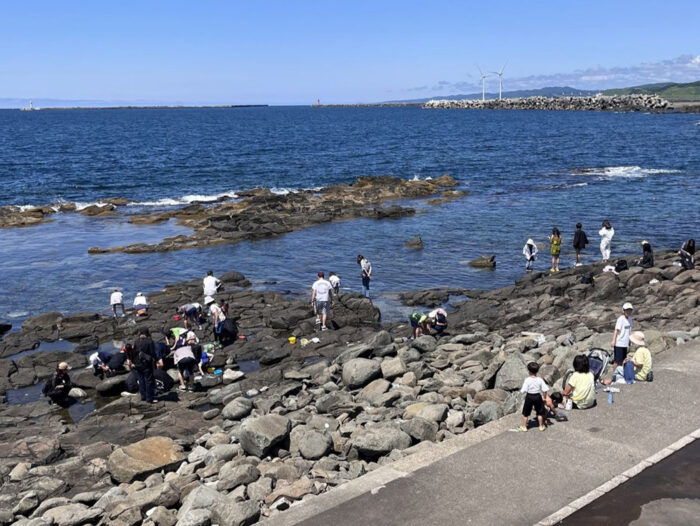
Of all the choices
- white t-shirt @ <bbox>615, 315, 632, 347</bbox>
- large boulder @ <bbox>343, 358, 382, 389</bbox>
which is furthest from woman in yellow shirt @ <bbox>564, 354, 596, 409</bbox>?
large boulder @ <bbox>343, 358, 382, 389</bbox>

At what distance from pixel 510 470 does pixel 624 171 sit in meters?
58.9

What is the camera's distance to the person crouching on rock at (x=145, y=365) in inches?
688

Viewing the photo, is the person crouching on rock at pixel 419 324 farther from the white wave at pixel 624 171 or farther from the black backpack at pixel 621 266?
the white wave at pixel 624 171

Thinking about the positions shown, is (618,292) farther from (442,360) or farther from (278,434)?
(278,434)

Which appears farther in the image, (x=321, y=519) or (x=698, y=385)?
(x=698, y=385)

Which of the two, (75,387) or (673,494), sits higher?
(673,494)

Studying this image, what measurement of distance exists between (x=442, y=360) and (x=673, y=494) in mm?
8640

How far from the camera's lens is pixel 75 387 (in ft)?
62.6

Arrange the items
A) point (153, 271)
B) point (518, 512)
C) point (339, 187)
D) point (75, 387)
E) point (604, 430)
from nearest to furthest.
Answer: point (518, 512)
point (604, 430)
point (75, 387)
point (153, 271)
point (339, 187)

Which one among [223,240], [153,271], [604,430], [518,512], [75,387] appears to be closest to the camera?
[518,512]

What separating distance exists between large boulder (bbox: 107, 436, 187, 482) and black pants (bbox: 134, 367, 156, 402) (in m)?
4.31

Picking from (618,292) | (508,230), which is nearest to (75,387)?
(618,292)

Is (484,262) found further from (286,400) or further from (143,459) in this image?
(143,459)

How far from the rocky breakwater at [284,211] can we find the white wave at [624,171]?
549 inches
